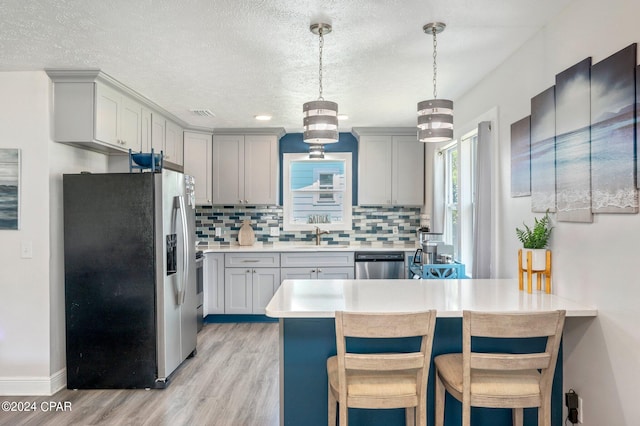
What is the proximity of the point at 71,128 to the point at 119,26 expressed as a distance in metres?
1.16

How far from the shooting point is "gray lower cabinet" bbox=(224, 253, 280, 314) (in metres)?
5.01

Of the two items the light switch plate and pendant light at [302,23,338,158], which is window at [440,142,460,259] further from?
the light switch plate

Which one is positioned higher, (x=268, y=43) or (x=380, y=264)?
(x=268, y=43)

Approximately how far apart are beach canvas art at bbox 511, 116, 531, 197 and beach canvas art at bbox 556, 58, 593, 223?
1.09 ft

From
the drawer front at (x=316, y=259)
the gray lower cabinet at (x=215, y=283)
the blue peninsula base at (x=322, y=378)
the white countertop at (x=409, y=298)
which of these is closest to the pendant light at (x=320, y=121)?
the white countertop at (x=409, y=298)

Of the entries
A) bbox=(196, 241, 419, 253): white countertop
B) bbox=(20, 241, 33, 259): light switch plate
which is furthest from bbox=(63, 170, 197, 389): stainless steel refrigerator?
bbox=(196, 241, 419, 253): white countertop

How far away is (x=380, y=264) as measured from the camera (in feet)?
16.4

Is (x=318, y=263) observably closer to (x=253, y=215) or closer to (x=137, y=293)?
(x=253, y=215)

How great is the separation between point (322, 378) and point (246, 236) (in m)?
3.49

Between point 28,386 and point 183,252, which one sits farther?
point 183,252

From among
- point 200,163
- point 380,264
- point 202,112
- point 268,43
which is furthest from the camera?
point 200,163

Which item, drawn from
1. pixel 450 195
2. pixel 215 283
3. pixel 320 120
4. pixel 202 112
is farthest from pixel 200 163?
pixel 320 120

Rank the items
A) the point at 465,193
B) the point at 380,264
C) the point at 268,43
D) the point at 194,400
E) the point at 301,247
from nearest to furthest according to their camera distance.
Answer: the point at 268,43, the point at 194,400, the point at 465,193, the point at 380,264, the point at 301,247

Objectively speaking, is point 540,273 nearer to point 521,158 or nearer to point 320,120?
point 521,158
